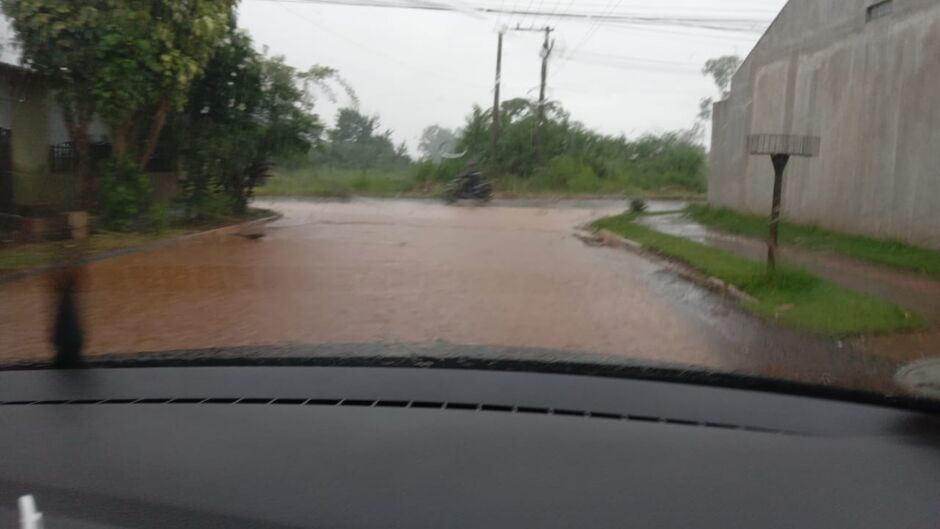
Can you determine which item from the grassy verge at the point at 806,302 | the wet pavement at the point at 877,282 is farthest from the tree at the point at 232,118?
the grassy verge at the point at 806,302

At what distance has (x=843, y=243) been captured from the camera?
53.9 feet

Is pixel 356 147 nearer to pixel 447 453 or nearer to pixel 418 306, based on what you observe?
pixel 418 306

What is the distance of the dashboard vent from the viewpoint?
351 cm

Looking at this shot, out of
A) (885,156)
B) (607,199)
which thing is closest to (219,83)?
(885,156)

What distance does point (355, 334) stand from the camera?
8758mm

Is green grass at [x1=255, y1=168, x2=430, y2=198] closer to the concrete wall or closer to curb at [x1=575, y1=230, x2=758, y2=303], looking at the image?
curb at [x1=575, y1=230, x2=758, y2=303]

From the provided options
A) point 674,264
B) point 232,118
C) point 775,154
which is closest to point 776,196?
point 775,154

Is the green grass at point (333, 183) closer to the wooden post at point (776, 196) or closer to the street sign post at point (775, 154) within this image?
the street sign post at point (775, 154)

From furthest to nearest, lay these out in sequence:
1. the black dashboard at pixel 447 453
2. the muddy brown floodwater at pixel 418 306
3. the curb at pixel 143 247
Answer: the curb at pixel 143 247 → the muddy brown floodwater at pixel 418 306 → the black dashboard at pixel 447 453

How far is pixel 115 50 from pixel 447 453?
15099 mm

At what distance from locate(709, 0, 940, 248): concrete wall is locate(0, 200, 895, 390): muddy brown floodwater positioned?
14.1 ft

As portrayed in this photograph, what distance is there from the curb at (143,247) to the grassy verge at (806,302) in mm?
7782

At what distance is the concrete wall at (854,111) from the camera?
595 inches

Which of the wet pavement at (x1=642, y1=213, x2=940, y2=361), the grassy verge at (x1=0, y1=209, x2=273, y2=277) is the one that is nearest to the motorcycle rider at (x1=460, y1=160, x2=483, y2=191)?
the wet pavement at (x1=642, y1=213, x2=940, y2=361)
